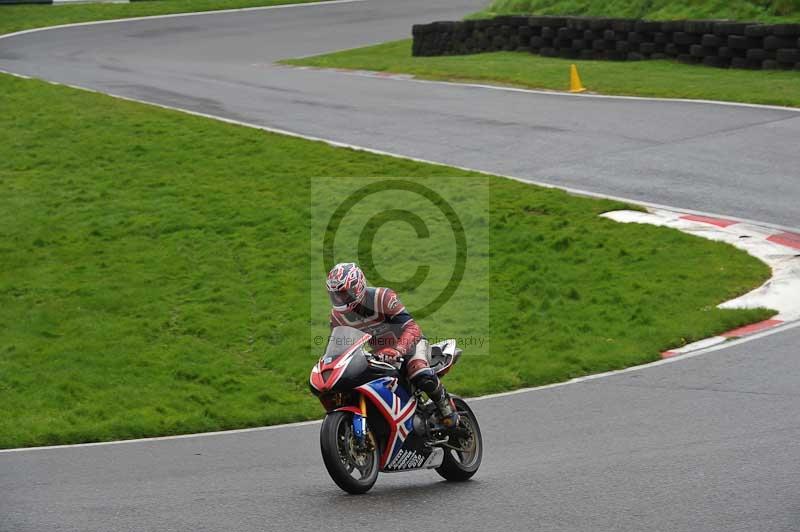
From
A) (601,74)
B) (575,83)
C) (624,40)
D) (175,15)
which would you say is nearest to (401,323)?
(575,83)

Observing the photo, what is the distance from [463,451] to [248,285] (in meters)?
7.63

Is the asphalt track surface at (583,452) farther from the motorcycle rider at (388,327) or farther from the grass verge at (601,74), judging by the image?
the grass verge at (601,74)

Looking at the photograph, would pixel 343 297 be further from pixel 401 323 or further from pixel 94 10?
pixel 94 10

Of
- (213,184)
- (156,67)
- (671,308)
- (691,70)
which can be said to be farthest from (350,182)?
(156,67)

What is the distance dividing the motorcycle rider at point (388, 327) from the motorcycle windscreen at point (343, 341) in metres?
0.16

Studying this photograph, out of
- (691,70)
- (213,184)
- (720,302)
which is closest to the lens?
(720,302)

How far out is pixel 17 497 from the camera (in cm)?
862

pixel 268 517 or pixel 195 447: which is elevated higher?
pixel 268 517

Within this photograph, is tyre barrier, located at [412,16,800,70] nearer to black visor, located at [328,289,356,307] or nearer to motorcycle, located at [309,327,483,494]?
motorcycle, located at [309,327,483,494]

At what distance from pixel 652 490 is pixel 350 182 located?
38.9 feet

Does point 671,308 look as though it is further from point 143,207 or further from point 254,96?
point 254,96

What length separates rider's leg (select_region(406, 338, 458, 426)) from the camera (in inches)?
338

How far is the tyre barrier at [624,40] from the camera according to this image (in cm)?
2503

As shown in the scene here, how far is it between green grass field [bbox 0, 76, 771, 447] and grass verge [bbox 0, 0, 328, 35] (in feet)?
69.8
